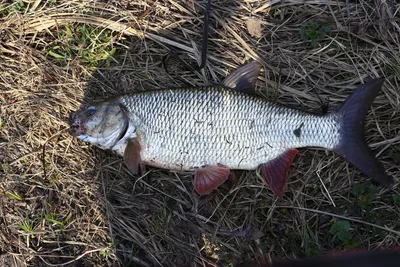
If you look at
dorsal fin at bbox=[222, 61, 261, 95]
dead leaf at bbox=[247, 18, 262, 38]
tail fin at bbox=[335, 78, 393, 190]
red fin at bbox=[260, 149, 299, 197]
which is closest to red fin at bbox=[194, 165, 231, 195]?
red fin at bbox=[260, 149, 299, 197]

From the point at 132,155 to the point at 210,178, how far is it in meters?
0.58

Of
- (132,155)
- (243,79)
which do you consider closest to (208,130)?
(243,79)

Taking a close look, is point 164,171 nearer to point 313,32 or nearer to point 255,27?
point 255,27

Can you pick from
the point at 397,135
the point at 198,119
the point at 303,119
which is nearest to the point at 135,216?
the point at 198,119

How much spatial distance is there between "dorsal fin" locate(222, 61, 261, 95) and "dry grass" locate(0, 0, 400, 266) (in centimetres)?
17

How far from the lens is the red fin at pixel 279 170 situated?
3.21m

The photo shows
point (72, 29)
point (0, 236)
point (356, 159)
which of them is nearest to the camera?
point (356, 159)

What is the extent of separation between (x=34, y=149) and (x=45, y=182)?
0.90ft

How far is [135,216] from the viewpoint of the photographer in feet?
11.3

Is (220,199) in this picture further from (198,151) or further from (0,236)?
(0,236)

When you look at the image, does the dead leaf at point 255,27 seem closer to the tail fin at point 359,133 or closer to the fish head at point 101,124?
the tail fin at point 359,133

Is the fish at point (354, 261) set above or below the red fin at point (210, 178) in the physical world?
above

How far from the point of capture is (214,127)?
322 cm

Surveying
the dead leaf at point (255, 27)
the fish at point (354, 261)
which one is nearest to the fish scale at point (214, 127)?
the dead leaf at point (255, 27)
